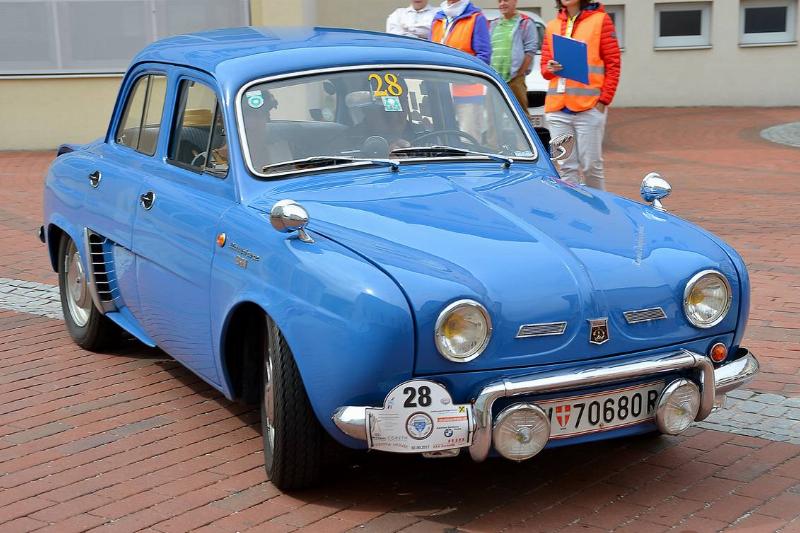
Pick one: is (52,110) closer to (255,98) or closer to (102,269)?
(102,269)

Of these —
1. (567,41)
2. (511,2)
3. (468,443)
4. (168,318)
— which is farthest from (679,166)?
(468,443)

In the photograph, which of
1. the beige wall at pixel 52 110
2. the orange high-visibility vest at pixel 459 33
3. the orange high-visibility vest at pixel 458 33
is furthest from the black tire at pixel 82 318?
the beige wall at pixel 52 110

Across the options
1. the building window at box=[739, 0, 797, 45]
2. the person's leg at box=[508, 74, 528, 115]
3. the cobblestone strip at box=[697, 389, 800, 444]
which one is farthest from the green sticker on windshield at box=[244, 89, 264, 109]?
the building window at box=[739, 0, 797, 45]

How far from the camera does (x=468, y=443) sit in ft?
13.0

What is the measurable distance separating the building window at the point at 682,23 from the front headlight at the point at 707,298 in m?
16.9

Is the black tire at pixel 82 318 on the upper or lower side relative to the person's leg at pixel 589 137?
lower

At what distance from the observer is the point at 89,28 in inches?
635

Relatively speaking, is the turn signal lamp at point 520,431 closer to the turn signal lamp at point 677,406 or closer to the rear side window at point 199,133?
the turn signal lamp at point 677,406

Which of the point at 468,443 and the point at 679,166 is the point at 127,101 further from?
the point at 679,166

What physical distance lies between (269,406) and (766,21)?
709 inches

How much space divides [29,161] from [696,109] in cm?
1068

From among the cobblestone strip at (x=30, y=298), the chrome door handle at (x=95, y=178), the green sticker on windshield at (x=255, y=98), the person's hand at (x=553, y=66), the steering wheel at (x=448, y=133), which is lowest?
the cobblestone strip at (x=30, y=298)

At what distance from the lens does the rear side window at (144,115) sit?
5.95 m

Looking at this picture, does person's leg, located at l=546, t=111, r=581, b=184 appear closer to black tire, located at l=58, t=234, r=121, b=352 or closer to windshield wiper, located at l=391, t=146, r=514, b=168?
windshield wiper, located at l=391, t=146, r=514, b=168
